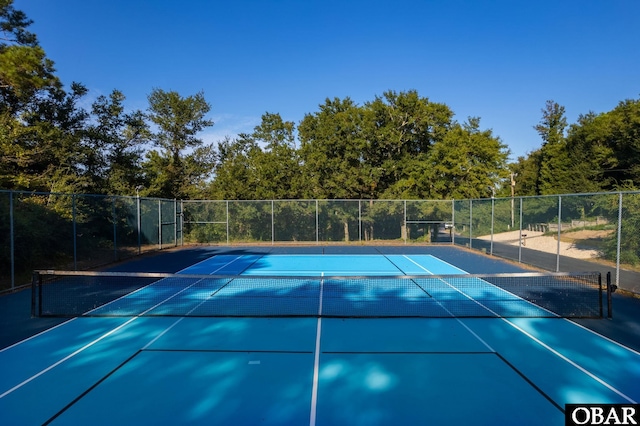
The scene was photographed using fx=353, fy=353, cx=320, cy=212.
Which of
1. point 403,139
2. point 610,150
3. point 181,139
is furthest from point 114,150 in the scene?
point 610,150

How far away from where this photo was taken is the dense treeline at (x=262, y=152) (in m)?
16.6

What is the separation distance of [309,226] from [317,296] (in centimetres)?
1260

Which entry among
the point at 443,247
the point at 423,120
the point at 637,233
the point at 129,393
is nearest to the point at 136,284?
the point at 129,393

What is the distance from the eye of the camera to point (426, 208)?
20.8 m

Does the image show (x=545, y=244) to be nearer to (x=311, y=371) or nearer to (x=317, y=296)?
(x=317, y=296)

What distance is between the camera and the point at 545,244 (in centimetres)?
1645

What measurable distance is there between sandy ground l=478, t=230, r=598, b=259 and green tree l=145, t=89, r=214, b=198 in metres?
22.0

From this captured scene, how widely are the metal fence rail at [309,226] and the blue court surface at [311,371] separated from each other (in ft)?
17.5

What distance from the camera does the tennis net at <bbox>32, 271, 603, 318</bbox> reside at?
278 inches

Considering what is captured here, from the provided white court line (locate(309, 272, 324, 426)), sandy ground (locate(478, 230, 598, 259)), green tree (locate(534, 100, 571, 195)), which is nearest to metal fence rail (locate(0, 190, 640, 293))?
sandy ground (locate(478, 230, 598, 259))

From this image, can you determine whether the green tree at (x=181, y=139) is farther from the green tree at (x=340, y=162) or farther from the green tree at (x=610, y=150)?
the green tree at (x=610, y=150)

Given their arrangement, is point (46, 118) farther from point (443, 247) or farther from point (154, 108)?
point (443, 247)

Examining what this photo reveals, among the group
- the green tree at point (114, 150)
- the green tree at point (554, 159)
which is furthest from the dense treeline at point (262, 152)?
the green tree at point (554, 159)

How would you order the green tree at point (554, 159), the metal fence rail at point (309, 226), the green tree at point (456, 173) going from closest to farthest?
the metal fence rail at point (309, 226), the green tree at point (456, 173), the green tree at point (554, 159)
